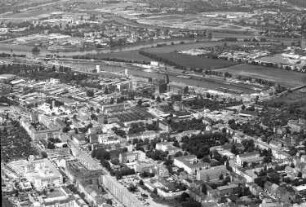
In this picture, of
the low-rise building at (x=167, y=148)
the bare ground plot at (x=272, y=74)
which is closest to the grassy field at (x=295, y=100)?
the bare ground plot at (x=272, y=74)

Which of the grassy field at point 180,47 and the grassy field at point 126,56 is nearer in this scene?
the grassy field at point 126,56

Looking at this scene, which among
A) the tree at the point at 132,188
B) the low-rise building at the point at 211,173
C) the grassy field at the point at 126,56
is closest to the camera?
the tree at the point at 132,188

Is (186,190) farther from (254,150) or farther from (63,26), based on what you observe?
(63,26)

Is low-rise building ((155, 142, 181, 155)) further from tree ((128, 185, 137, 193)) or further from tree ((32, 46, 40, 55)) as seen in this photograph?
tree ((32, 46, 40, 55))

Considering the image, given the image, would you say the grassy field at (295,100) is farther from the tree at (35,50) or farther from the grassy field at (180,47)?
the tree at (35,50)

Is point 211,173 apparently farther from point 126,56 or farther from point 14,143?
point 126,56

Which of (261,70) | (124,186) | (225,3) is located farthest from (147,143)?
(225,3)
